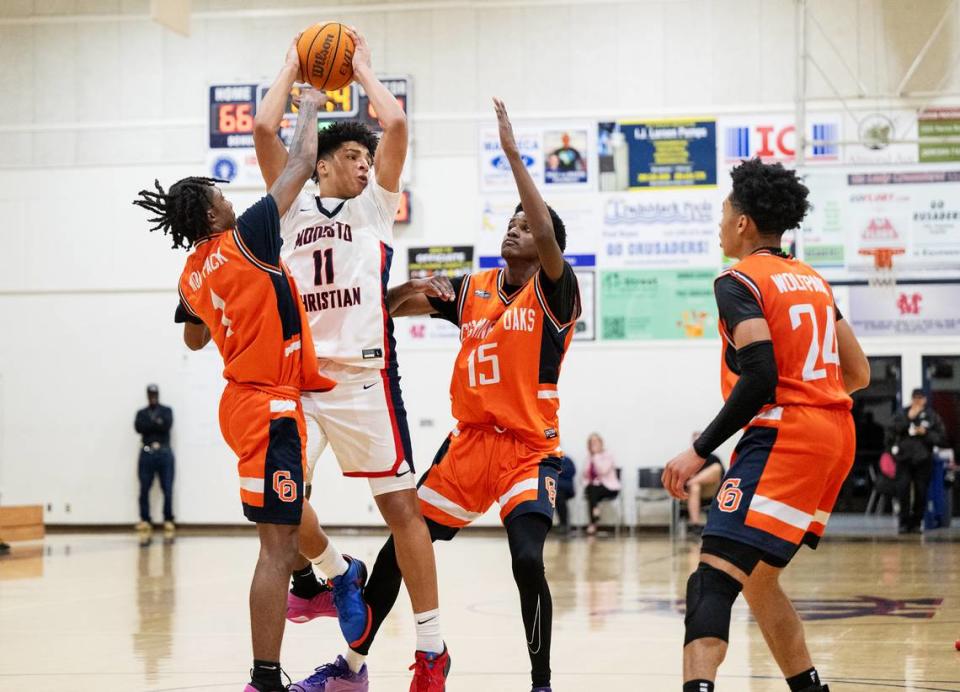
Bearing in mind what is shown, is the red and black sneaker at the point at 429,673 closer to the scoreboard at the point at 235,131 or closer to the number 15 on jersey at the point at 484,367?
the number 15 on jersey at the point at 484,367

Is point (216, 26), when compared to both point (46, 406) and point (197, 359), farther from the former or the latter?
point (46, 406)

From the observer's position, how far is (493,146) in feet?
60.3

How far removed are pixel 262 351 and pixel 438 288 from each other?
0.94 metres

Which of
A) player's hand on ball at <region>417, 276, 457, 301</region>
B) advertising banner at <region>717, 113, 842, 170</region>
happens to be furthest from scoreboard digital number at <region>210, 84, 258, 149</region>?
player's hand on ball at <region>417, 276, 457, 301</region>

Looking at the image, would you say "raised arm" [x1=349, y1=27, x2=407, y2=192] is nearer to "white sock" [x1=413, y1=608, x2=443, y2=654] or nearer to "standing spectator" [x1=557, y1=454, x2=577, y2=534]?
"white sock" [x1=413, y1=608, x2=443, y2=654]

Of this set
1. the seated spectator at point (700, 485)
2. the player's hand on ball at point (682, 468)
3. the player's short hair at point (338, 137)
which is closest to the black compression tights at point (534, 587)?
the player's hand on ball at point (682, 468)

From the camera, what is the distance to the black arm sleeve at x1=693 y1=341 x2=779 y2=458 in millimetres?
3918

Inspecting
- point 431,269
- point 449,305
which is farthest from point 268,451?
point 431,269

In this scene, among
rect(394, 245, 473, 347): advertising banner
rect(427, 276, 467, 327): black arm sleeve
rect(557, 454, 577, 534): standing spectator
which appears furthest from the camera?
rect(394, 245, 473, 347): advertising banner

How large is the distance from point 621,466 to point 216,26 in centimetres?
924

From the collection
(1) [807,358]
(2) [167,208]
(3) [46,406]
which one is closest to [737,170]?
(1) [807,358]

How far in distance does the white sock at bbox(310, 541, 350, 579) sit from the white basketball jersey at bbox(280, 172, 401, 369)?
83 centimetres

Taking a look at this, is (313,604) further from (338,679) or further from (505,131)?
(505,131)

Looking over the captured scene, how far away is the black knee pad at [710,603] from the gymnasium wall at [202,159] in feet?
44.8
